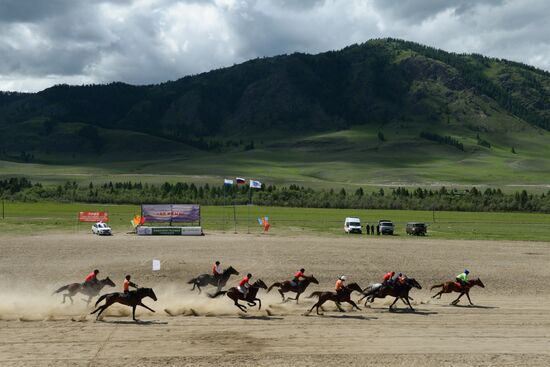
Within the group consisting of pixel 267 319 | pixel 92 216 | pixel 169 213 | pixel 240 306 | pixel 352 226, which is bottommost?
pixel 267 319

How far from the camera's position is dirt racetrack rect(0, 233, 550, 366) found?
2153cm

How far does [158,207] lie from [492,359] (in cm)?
5392

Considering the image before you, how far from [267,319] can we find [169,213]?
149 feet

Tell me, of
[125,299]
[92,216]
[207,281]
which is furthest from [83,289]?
[92,216]

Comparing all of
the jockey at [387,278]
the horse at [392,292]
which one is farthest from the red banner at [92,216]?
the jockey at [387,278]

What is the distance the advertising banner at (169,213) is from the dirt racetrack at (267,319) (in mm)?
21498

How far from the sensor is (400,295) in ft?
98.3

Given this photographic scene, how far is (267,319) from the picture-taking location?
90.1 ft

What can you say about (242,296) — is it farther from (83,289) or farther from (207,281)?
(83,289)

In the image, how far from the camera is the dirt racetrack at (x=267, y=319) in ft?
70.6

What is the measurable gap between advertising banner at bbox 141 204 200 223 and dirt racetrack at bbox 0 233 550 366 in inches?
846

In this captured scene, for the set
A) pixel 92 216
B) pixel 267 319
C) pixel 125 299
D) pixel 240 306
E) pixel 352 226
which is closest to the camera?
pixel 125 299

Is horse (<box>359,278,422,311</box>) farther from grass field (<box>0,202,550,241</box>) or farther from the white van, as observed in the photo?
the white van

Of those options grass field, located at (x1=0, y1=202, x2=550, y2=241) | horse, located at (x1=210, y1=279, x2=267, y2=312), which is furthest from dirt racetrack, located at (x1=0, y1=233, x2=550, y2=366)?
grass field, located at (x1=0, y1=202, x2=550, y2=241)
